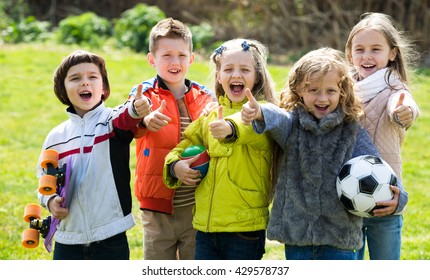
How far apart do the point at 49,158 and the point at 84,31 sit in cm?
1078

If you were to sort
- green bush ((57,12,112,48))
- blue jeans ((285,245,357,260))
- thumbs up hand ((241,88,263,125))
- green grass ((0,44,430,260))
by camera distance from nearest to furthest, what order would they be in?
thumbs up hand ((241,88,263,125)), blue jeans ((285,245,357,260)), green grass ((0,44,430,260)), green bush ((57,12,112,48))

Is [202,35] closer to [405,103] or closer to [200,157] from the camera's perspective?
[200,157]

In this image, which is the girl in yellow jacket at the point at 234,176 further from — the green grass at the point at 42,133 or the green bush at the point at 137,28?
the green bush at the point at 137,28

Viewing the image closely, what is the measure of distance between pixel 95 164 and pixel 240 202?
0.89 meters

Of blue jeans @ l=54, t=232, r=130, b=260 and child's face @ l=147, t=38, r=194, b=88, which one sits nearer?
blue jeans @ l=54, t=232, r=130, b=260

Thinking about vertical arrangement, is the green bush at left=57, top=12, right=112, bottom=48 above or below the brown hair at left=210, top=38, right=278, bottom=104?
above

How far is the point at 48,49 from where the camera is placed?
13.8m

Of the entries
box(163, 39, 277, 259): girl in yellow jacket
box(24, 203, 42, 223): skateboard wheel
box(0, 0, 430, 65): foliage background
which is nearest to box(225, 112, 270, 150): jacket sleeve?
box(163, 39, 277, 259): girl in yellow jacket

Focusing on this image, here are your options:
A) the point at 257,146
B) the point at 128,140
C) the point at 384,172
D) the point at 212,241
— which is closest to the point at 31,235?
the point at 128,140

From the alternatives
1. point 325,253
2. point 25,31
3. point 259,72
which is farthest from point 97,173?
point 25,31

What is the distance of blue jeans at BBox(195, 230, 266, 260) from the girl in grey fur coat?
0.20 metres

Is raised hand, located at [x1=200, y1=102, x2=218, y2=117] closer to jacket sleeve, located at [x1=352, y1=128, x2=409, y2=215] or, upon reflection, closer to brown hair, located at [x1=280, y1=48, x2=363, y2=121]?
brown hair, located at [x1=280, y1=48, x2=363, y2=121]

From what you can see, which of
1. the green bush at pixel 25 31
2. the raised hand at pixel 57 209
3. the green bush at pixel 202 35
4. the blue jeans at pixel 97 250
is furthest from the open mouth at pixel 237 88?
the green bush at pixel 25 31

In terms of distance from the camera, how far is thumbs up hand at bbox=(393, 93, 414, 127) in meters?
4.05
